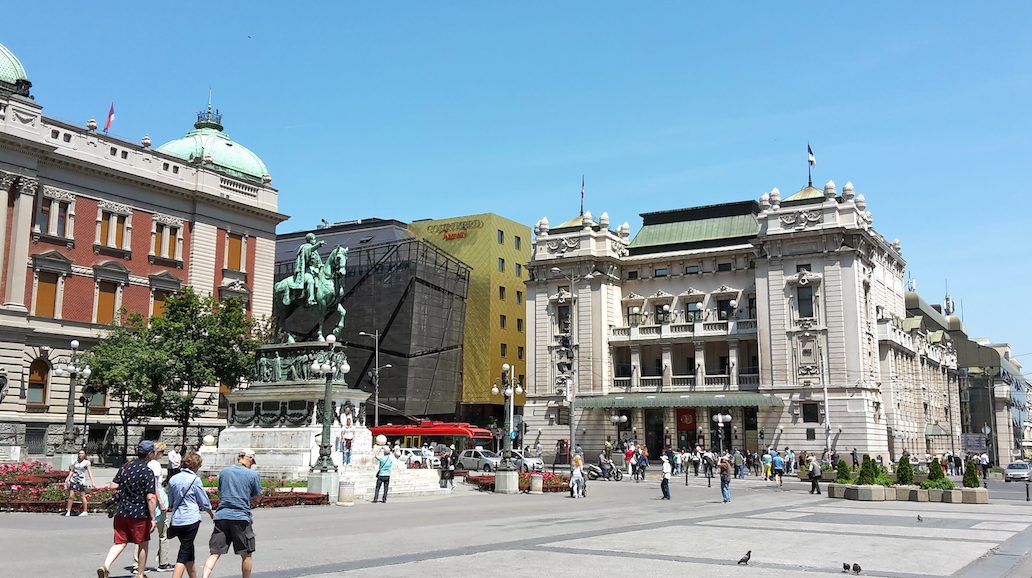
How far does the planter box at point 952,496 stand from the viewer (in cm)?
3042

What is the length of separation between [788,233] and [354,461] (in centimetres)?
4233

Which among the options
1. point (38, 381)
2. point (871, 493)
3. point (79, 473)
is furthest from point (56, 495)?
point (38, 381)

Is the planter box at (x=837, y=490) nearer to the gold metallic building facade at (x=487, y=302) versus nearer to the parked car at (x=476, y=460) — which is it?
the parked car at (x=476, y=460)

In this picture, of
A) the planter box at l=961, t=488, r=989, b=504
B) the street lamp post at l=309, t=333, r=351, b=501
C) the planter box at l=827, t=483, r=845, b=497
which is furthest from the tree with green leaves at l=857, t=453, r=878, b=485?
the street lamp post at l=309, t=333, r=351, b=501

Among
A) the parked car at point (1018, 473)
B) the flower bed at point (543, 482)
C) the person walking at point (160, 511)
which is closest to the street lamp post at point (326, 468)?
the flower bed at point (543, 482)

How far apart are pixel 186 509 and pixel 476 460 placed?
4257cm

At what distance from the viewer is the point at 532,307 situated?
75375 mm

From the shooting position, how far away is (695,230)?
75.7 meters

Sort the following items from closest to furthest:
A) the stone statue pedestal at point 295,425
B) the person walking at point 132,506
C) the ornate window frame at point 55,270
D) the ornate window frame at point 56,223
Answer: the person walking at point 132,506
the stone statue pedestal at point 295,425
the ornate window frame at point 55,270
the ornate window frame at point 56,223

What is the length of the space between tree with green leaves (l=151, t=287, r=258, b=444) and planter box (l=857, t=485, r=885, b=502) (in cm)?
2921

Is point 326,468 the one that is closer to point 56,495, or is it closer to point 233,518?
point 56,495

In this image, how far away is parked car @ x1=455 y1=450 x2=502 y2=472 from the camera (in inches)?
2065

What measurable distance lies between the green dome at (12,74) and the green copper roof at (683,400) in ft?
143

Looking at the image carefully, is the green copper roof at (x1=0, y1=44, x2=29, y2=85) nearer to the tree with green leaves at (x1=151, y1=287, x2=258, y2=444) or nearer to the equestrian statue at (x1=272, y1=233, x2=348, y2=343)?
the tree with green leaves at (x1=151, y1=287, x2=258, y2=444)
